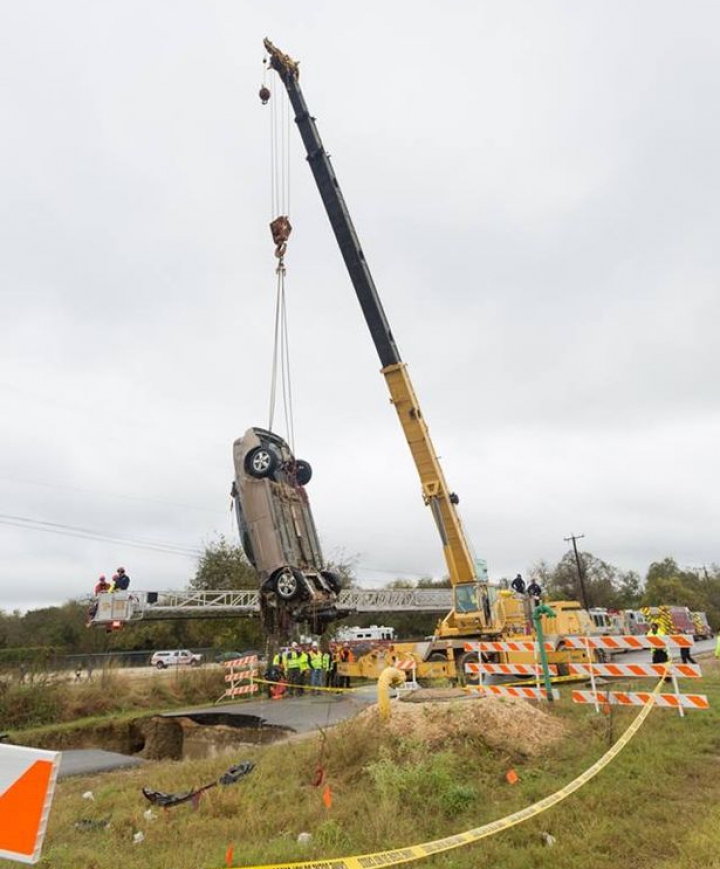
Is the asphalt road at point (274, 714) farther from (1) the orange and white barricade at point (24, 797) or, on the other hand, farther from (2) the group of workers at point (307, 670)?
(1) the orange and white barricade at point (24, 797)

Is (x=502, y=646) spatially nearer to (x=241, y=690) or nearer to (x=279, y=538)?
(x=279, y=538)

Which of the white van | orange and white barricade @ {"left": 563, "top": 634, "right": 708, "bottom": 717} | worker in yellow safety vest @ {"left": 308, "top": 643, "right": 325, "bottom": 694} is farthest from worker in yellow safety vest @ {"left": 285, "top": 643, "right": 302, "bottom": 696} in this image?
the white van

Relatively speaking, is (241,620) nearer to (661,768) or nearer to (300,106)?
(300,106)

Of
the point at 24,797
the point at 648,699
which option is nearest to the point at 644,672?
the point at 648,699

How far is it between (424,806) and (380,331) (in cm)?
1400

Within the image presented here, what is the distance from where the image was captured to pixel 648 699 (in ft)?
26.6

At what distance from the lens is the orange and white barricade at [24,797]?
108 inches

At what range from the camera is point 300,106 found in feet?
59.3

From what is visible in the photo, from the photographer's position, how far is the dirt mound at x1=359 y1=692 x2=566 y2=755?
7031mm

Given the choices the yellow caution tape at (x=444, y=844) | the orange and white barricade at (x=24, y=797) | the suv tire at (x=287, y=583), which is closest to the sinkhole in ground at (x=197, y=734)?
the suv tire at (x=287, y=583)

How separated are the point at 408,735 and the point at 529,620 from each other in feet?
40.4

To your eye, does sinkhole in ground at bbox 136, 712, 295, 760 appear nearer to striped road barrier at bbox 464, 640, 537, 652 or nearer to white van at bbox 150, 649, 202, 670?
striped road barrier at bbox 464, 640, 537, 652

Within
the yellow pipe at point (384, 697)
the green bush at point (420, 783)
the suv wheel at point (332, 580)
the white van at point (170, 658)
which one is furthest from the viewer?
the white van at point (170, 658)

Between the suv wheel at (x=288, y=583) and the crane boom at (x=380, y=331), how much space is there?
6584 millimetres
